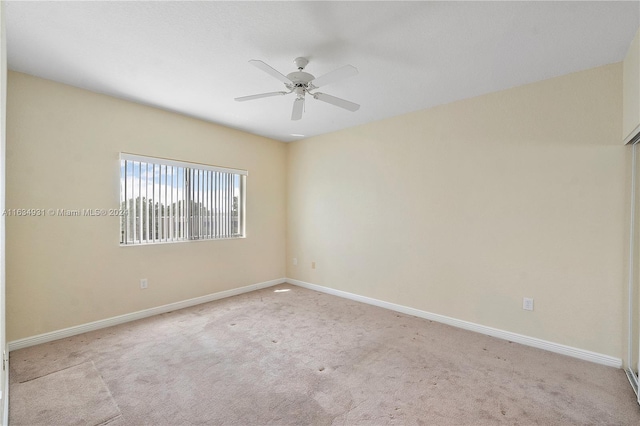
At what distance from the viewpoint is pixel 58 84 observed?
287cm

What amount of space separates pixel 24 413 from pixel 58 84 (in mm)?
2843

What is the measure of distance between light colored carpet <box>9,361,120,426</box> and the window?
1548 mm

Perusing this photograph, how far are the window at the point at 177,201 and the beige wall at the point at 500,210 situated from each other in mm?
1672

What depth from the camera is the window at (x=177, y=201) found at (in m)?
3.41

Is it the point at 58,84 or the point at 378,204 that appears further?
the point at 378,204

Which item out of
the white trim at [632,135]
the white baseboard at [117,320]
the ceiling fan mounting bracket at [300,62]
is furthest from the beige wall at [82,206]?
the white trim at [632,135]

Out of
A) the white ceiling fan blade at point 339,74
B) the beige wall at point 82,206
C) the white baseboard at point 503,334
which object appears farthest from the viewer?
the beige wall at point 82,206

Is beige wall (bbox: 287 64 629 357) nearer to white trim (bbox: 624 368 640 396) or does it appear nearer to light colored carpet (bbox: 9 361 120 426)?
white trim (bbox: 624 368 640 396)

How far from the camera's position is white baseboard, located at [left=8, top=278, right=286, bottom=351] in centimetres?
270

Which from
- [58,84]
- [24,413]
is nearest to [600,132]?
[24,413]

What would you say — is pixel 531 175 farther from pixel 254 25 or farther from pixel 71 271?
pixel 71 271

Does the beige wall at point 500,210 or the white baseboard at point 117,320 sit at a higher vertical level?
the beige wall at point 500,210

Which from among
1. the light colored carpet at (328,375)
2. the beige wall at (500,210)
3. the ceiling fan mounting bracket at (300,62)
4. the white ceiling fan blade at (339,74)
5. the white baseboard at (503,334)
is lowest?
the light colored carpet at (328,375)

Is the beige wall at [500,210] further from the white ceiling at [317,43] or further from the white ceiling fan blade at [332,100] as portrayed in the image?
the white ceiling fan blade at [332,100]
